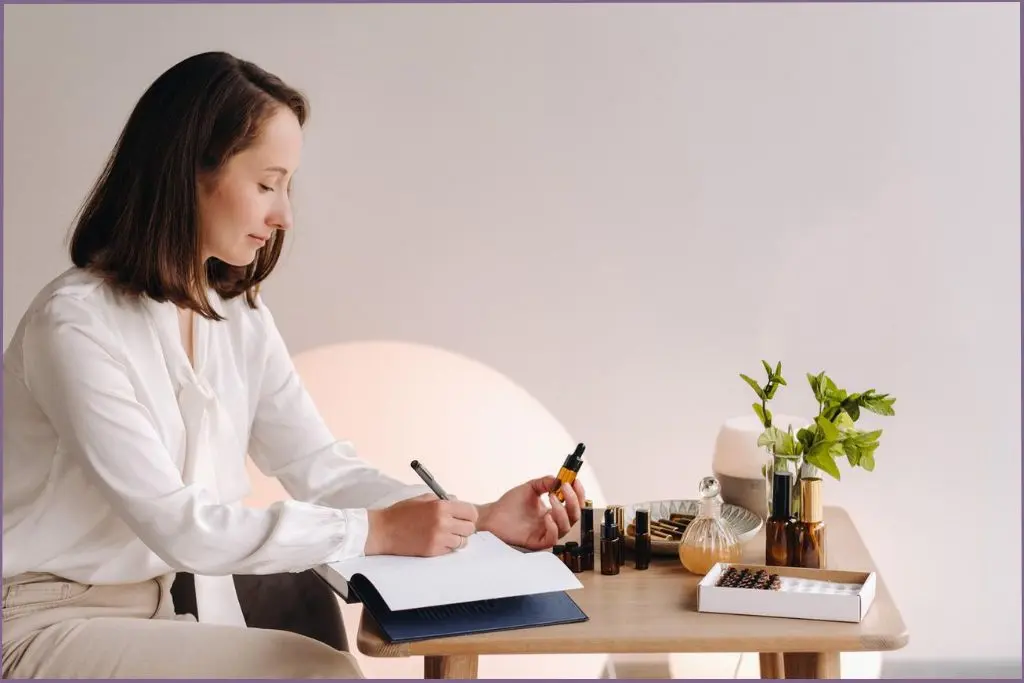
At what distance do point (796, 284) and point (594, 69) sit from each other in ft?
2.00

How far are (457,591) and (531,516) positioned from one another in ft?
0.97

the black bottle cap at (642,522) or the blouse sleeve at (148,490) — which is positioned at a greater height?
the blouse sleeve at (148,490)

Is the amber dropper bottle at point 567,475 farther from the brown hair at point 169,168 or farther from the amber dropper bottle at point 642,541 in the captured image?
the brown hair at point 169,168

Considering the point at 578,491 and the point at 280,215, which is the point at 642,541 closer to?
the point at 578,491

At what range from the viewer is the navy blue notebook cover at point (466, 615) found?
46.9 inches

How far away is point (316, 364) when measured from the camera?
2365mm

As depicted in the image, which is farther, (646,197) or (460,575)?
(646,197)

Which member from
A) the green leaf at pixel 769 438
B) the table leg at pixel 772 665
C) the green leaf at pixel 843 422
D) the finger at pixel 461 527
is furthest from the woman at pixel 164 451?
the table leg at pixel 772 665

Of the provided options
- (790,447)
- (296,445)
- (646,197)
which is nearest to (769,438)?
(790,447)

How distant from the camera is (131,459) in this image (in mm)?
1300

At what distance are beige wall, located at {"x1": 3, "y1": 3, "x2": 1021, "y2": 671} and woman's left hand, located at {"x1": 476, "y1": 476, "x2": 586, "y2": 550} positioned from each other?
2.82ft

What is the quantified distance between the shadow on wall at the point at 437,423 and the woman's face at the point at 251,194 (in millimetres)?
875

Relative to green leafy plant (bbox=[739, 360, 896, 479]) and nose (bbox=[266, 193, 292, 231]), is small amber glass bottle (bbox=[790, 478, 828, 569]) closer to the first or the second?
green leafy plant (bbox=[739, 360, 896, 479])

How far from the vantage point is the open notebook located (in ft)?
3.96
